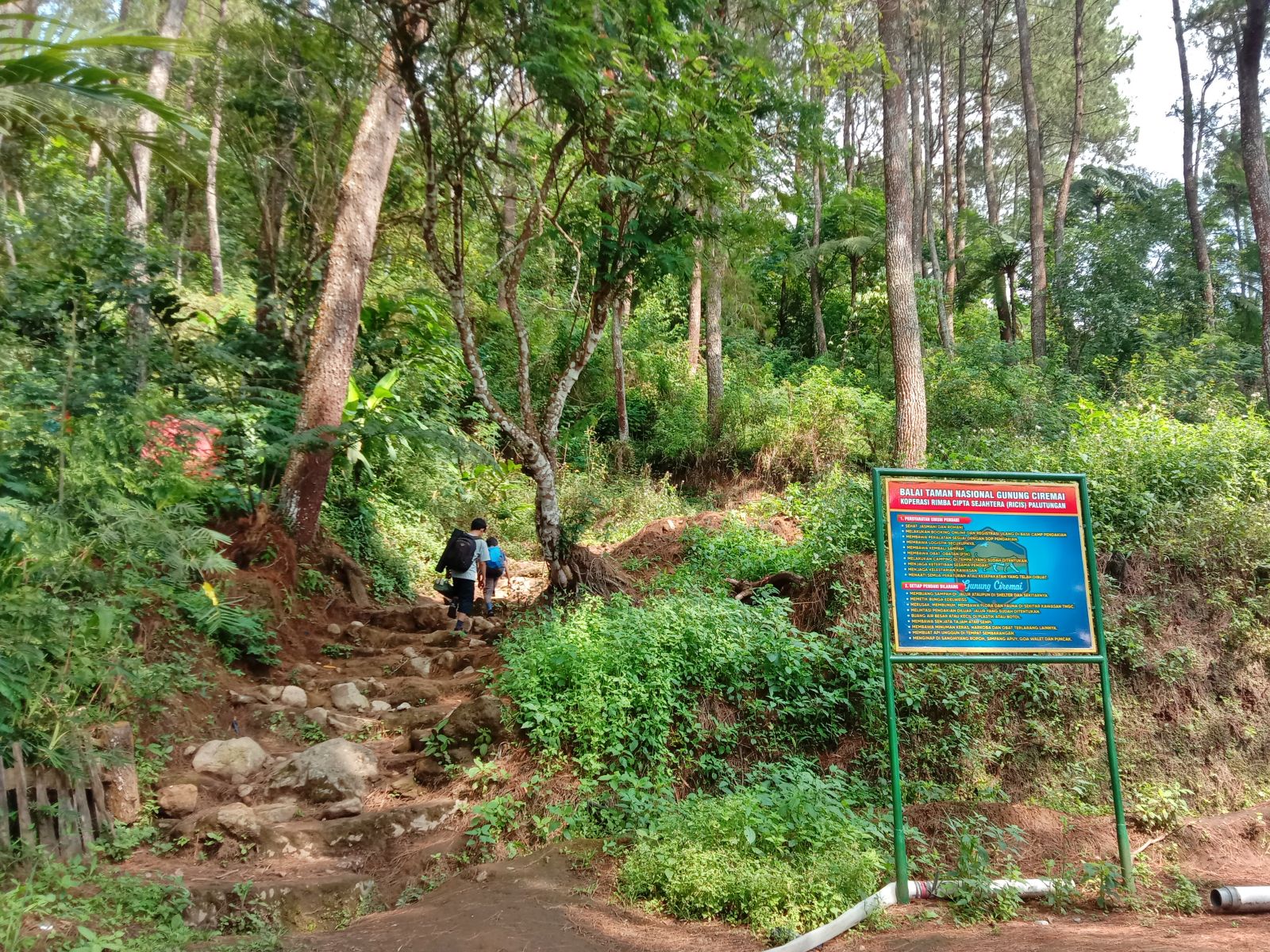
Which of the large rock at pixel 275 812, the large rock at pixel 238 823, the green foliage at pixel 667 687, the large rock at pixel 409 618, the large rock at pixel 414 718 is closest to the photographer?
the large rock at pixel 238 823

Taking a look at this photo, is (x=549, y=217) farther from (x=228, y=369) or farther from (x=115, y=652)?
(x=115, y=652)

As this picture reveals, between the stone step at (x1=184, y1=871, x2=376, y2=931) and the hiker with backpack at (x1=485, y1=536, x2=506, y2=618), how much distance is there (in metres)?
5.63

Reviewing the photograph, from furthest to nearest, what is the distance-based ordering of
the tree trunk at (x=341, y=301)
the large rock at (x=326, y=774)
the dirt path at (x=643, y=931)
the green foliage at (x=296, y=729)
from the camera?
1. the tree trunk at (x=341, y=301)
2. the green foliage at (x=296, y=729)
3. the large rock at (x=326, y=774)
4. the dirt path at (x=643, y=931)

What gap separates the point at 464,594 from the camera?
371 inches

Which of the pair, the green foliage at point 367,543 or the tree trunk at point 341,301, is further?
the green foliage at point 367,543

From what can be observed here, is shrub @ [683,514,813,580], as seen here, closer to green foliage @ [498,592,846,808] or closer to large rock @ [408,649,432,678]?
green foliage @ [498,592,846,808]

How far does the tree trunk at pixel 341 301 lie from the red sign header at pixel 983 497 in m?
6.60

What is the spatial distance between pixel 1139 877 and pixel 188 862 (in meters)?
5.68

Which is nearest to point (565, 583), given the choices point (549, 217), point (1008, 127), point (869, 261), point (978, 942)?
point (549, 217)

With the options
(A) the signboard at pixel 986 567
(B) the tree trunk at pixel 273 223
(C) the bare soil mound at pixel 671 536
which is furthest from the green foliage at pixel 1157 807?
(B) the tree trunk at pixel 273 223

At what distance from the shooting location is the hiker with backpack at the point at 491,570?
10.3 metres

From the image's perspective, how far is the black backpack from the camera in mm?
9320

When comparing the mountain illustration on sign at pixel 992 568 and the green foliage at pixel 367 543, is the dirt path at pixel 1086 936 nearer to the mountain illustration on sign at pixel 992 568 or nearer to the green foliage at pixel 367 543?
the mountain illustration on sign at pixel 992 568

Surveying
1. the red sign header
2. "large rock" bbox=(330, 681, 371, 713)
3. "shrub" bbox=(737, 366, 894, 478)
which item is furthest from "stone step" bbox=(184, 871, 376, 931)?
"shrub" bbox=(737, 366, 894, 478)
